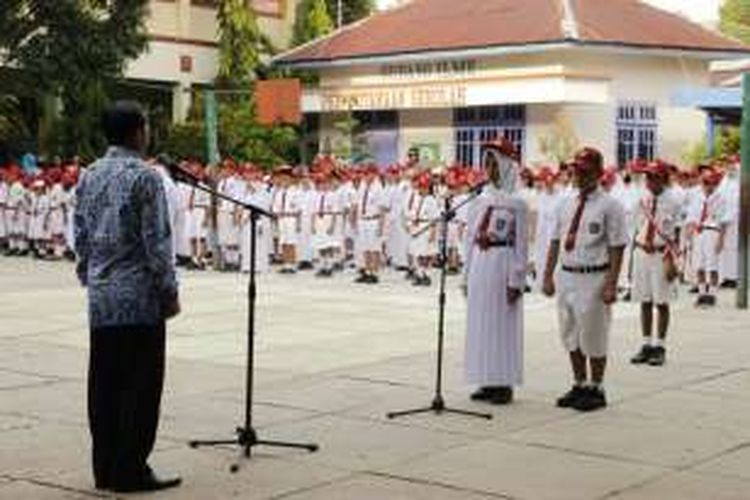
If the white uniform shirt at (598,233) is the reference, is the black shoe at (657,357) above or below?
below

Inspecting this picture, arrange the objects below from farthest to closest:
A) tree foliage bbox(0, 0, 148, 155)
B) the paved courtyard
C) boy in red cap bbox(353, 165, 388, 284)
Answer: tree foliage bbox(0, 0, 148, 155), boy in red cap bbox(353, 165, 388, 284), the paved courtyard

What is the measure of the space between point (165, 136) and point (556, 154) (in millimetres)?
10256

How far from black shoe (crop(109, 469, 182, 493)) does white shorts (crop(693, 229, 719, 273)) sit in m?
12.8

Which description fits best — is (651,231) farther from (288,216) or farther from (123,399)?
(288,216)

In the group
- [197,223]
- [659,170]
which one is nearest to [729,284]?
[197,223]

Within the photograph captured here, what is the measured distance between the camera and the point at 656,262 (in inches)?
527

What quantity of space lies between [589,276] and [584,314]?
290 millimetres

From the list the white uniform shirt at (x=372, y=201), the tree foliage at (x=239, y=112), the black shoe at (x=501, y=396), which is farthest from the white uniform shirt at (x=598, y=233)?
the tree foliage at (x=239, y=112)

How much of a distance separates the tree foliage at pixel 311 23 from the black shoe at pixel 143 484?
35039mm

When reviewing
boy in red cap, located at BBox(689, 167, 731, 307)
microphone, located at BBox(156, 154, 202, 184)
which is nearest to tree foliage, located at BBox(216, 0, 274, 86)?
boy in red cap, located at BBox(689, 167, 731, 307)

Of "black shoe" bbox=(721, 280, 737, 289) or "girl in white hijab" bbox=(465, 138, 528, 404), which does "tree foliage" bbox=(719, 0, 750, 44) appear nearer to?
"black shoe" bbox=(721, 280, 737, 289)

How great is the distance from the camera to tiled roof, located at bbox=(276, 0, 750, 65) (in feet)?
113

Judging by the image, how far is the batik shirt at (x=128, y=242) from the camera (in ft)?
25.7

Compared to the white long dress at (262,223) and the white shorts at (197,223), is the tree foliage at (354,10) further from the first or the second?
the white long dress at (262,223)
